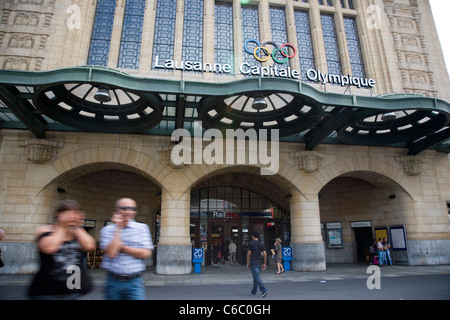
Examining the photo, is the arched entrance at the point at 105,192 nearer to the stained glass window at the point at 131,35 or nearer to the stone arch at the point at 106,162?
the stone arch at the point at 106,162

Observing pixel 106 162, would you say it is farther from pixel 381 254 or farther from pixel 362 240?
pixel 362 240

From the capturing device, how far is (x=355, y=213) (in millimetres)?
19875

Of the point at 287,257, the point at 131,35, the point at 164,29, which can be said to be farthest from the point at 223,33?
the point at 287,257

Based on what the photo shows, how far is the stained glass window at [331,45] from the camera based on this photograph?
18.4 meters

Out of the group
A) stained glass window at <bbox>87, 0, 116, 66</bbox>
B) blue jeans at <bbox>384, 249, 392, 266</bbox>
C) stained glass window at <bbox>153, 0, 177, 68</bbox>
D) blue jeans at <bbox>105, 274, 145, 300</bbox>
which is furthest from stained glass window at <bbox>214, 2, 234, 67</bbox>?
blue jeans at <bbox>105, 274, 145, 300</bbox>

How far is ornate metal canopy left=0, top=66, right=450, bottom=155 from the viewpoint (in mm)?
11055

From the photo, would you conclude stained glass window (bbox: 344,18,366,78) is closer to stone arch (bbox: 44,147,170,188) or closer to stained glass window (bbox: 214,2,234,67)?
stained glass window (bbox: 214,2,234,67)

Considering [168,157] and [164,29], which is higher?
[164,29]

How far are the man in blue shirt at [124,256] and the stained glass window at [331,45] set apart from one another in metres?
17.3

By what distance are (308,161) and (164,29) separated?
11.1m

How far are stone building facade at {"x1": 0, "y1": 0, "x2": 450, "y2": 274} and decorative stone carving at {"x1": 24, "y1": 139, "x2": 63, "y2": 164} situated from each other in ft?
0.17

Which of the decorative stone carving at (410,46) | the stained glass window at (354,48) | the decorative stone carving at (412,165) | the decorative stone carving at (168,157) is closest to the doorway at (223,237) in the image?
the decorative stone carving at (168,157)

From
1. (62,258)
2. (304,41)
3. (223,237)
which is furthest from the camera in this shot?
(223,237)

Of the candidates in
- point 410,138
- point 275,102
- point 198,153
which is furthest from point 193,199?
point 410,138
